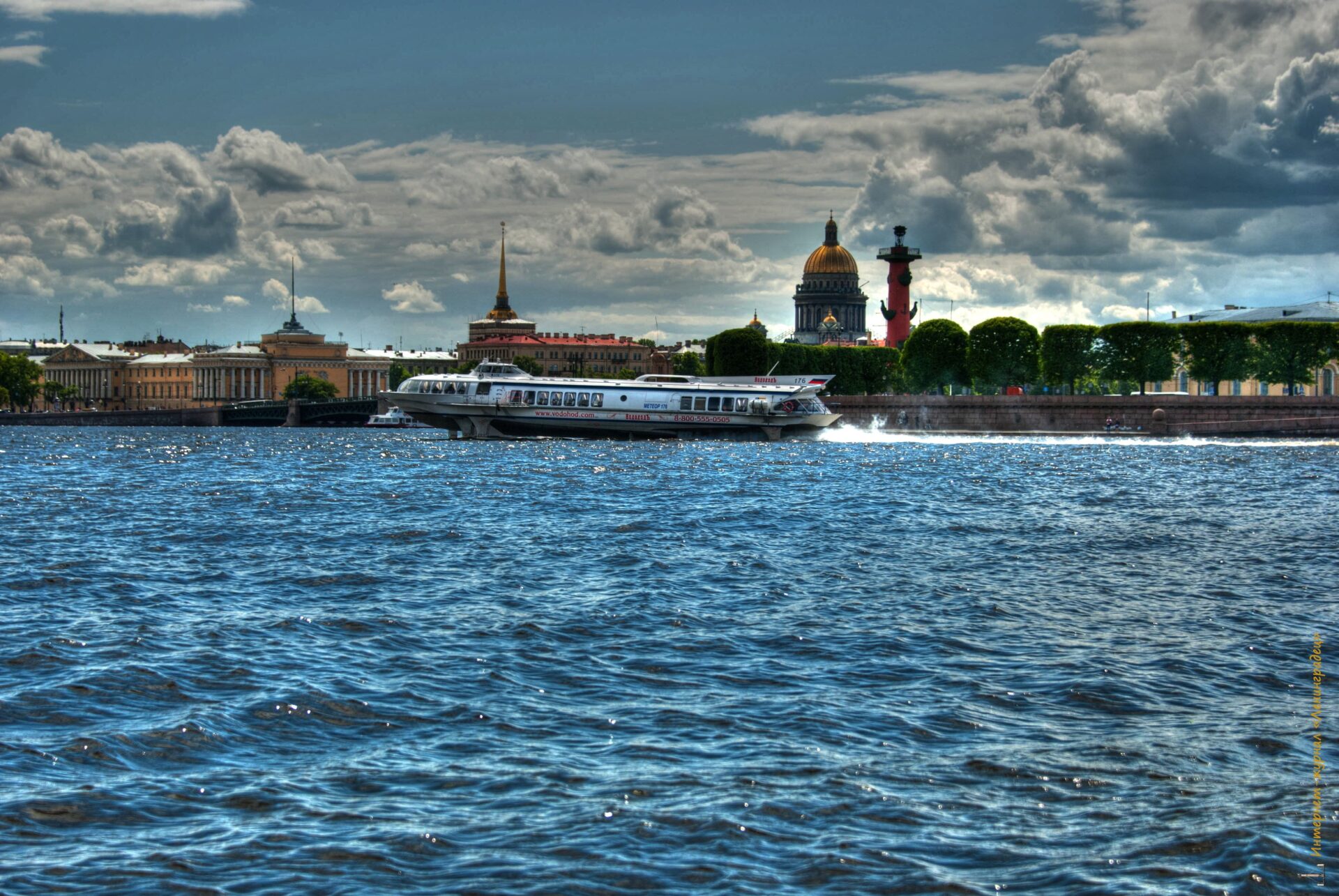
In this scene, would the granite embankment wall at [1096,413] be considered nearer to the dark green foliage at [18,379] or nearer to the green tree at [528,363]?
the green tree at [528,363]

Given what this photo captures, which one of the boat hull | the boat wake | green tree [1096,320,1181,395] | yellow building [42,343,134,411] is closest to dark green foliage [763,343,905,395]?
green tree [1096,320,1181,395]

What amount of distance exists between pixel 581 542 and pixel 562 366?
176302 millimetres

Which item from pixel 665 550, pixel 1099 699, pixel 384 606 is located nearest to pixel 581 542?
pixel 665 550

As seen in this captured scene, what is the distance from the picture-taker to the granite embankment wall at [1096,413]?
69125mm

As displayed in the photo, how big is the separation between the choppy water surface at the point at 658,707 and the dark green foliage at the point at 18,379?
A: 5231 inches

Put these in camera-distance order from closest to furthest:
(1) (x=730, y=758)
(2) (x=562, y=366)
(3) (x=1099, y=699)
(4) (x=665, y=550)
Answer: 1. (1) (x=730, y=758)
2. (3) (x=1099, y=699)
3. (4) (x=665, y=550)
4. (2) (x=562, y=366)

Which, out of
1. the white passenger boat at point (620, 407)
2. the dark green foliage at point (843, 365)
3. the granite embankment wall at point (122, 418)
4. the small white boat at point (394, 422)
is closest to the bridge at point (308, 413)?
the granite embankment wall at point (122, 418)

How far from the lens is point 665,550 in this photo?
2144 centimetres

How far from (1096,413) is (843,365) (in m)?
30.2

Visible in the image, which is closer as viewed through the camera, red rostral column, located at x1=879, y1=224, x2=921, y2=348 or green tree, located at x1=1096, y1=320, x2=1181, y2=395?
green tree, located at x1=1096, y1=320, x2=1181, y2=395

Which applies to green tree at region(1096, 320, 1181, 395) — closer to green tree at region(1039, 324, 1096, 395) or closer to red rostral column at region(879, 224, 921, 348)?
green tree at region(1039, 324, 1096, 395)

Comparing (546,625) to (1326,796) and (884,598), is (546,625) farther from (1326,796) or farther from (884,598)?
(1326,796)

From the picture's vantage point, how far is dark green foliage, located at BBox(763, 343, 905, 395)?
103375 mm

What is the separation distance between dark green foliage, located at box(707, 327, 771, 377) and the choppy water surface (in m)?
78.4
